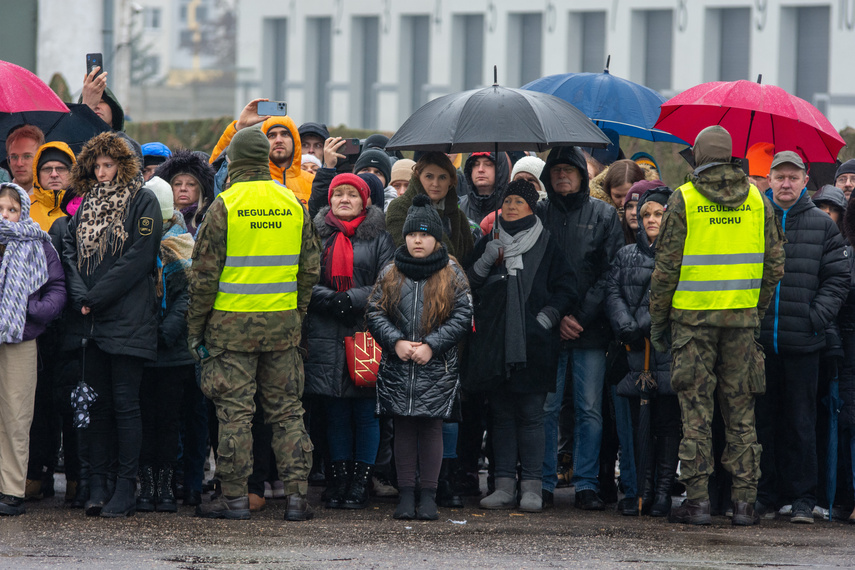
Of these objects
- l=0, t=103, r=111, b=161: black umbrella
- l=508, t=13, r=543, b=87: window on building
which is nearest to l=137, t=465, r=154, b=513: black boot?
l=0, t=103, r=111, b=161: black umbrella

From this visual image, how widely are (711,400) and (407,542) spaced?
2041 millimetres

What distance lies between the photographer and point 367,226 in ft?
26.1

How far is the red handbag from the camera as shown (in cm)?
777

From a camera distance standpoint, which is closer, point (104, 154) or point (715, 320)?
point (715, 320)

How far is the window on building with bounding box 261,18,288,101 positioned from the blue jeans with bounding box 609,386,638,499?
95.0ft

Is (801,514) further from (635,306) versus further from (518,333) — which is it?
(518,333)

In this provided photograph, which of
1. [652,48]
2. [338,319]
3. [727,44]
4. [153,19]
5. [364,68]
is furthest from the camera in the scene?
[153,19]

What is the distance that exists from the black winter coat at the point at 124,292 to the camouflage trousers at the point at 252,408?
Answer: 453 mm

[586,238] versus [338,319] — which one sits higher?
[586,238]

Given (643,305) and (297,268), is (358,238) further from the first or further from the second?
(643,305)

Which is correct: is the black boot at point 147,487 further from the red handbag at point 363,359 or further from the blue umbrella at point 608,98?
the blue umbrella at point 608,98

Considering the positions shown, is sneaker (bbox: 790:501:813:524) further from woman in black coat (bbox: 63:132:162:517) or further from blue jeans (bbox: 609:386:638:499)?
woman in black coat (bbox: 63:132:162:517)

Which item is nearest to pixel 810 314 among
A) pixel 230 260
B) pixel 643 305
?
pixel 643 305

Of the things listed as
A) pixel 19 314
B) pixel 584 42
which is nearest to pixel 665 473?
pixel 19 314
